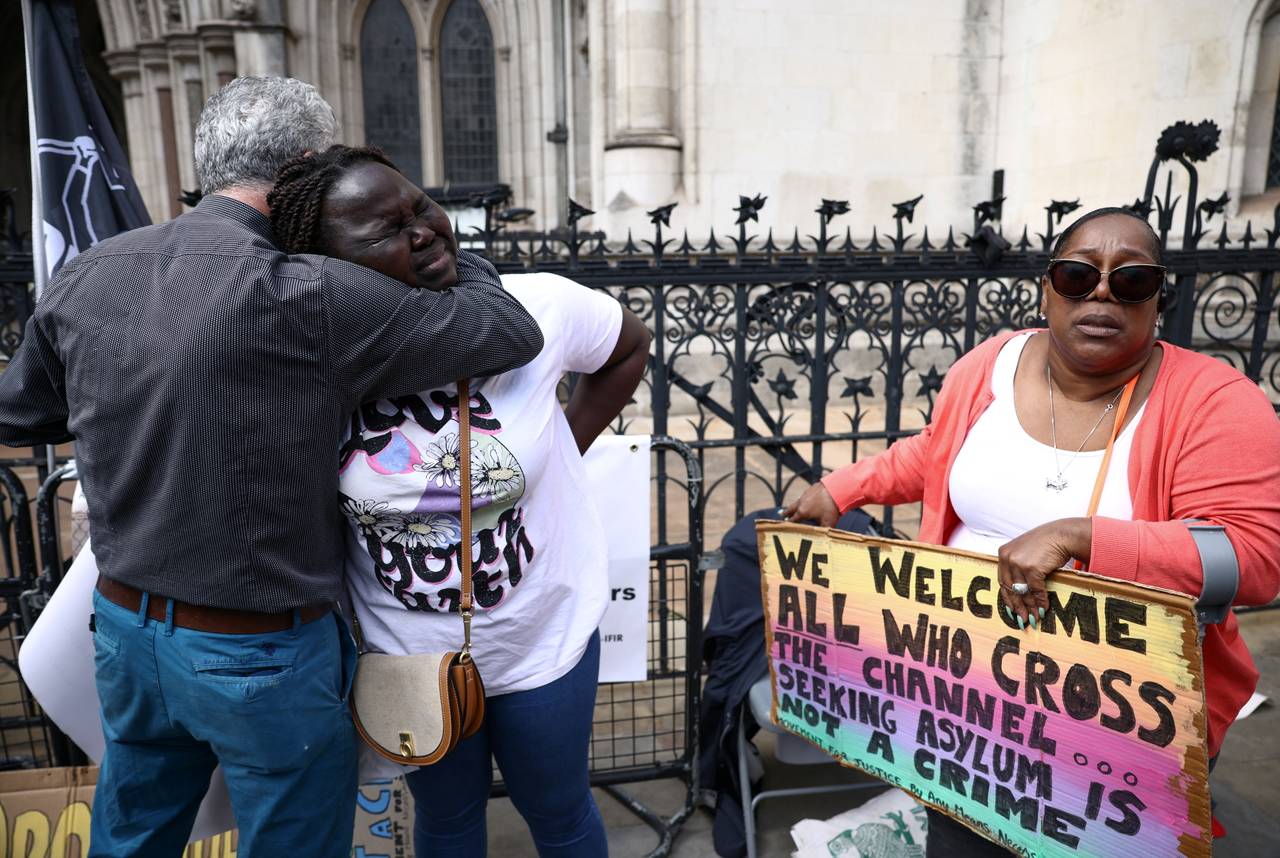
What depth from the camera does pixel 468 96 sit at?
562 inches

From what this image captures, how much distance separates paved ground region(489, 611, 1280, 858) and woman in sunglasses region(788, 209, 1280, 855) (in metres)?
1.02

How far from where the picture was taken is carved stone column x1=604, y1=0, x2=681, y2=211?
29.8ft

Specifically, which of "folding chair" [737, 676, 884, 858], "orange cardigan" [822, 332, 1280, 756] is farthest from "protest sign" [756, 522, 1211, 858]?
"folding chair" [737, 676, 884, 858]

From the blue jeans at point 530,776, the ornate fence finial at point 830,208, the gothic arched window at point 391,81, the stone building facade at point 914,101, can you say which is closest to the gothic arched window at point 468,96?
the gothic arched window at point 391,81

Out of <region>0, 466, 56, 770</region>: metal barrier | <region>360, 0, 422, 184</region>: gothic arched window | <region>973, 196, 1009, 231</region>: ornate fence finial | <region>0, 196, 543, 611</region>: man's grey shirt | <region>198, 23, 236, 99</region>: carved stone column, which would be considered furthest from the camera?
<region>360, 0, 422, 184</region>: gothic arched window

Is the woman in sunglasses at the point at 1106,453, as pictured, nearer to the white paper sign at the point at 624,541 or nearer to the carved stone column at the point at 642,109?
the white paper sign at the point at 624,541

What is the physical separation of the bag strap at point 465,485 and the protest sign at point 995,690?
89 cm

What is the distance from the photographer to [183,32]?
42.8 feet

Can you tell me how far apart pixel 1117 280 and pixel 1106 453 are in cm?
35

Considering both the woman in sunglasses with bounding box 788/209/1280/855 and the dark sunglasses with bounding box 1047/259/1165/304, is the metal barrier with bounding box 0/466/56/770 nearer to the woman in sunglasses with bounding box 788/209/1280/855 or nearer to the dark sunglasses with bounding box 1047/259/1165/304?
the woman in sunglasses with bounding box 788/209/1280/855

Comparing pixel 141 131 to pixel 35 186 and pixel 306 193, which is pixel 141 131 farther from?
pixel 306 193

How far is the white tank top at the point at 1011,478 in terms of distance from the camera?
1.69 metres

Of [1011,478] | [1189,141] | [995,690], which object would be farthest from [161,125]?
[995,690]

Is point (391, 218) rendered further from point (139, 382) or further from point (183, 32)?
point (183, 32)
